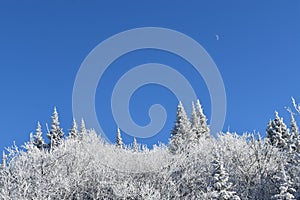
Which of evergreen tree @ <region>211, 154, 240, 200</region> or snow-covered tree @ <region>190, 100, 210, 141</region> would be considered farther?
snow-covered tree @ <region>190, 100, 210, 141</region>

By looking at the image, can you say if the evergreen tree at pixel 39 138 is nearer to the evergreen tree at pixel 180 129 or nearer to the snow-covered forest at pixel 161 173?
the snow-covered forest at pixel 161 173

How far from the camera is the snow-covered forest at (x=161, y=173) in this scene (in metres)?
27.5

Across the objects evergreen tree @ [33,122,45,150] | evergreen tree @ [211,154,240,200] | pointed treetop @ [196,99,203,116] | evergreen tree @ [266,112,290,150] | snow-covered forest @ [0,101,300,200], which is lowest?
evergreen tree @ [211,154,240,200]

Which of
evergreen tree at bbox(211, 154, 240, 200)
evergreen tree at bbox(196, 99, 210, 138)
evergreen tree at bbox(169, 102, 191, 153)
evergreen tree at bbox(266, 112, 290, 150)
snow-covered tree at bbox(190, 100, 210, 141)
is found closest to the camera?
evergreen tree at bbox(211, 154, 240, 200)

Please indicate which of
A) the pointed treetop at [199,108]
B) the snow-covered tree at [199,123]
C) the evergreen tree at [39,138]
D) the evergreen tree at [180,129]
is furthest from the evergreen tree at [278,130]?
the evergreen tree at [39,138]

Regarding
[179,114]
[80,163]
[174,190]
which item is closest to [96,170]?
[80,163]

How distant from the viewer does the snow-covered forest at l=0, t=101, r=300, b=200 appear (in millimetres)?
27547

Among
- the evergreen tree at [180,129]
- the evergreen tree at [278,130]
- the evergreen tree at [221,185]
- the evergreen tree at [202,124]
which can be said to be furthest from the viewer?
the evergreen tree at [202,124]

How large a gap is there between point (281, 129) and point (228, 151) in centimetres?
1284

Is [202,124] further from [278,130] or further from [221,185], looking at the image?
[221,185]

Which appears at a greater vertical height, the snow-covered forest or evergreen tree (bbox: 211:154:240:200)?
the snow-covered forest

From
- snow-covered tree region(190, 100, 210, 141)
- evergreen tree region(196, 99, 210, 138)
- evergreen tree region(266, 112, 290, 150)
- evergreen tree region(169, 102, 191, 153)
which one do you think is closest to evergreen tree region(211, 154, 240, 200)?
evergreen tree region(169, 102, 191, 153)

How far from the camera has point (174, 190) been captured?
31.1 meters

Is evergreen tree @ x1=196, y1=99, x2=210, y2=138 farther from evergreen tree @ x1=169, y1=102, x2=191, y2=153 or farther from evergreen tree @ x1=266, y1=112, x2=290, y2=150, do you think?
evergreen tree @ x1=266, y1=112, x2=290, y2=150
